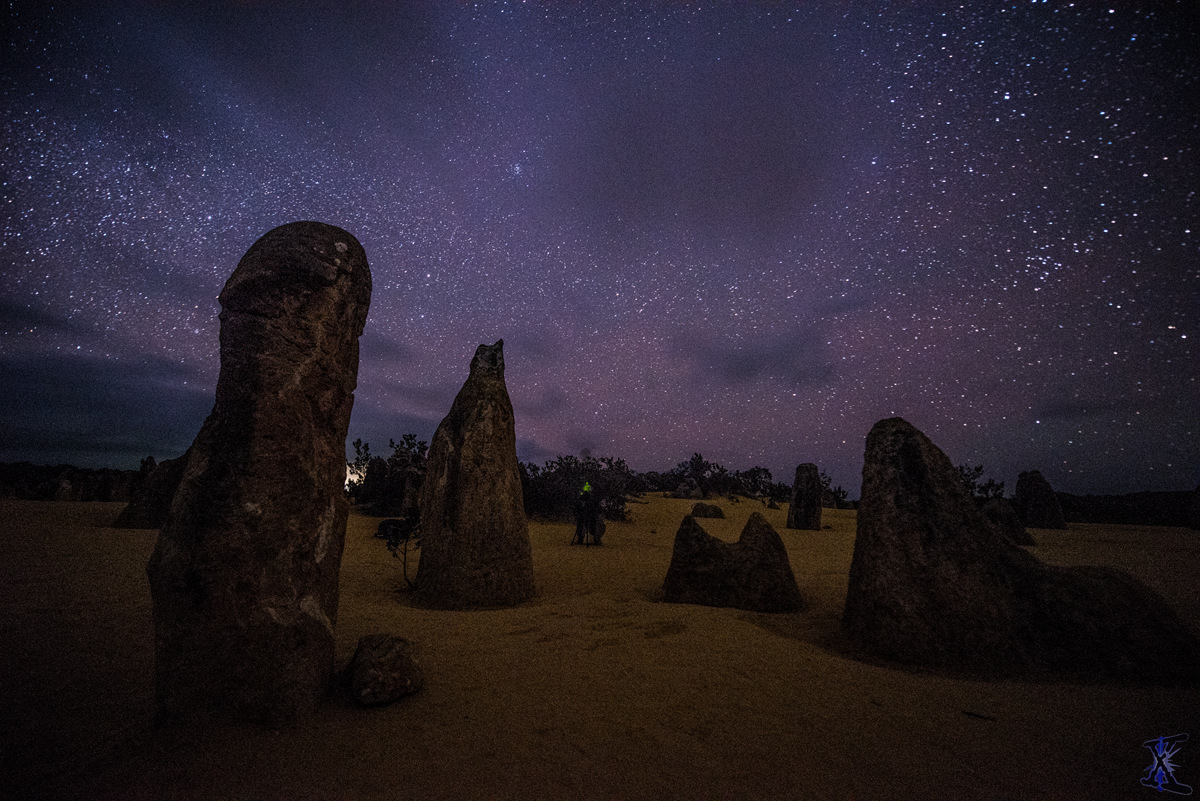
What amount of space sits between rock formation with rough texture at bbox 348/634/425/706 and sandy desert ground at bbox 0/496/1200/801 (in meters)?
0.10

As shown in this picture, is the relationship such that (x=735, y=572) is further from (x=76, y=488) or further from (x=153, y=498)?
(x=76, y=488)

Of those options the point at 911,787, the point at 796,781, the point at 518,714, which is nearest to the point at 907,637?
the point at 911,787

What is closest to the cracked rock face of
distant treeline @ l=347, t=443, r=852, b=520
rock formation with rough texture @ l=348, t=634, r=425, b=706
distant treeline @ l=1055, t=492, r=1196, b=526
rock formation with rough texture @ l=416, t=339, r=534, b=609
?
rock formation with rough texture @ l=348, t=634, r=425, b=706

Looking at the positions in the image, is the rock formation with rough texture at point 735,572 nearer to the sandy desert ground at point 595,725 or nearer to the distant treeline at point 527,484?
the sandy desert ground at point 595,725

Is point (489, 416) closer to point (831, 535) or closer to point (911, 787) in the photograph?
point (911, 787)

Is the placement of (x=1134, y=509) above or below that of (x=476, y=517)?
below

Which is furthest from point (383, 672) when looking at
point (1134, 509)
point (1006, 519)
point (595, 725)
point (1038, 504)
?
point (1134, 509)

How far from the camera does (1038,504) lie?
57.8 feet

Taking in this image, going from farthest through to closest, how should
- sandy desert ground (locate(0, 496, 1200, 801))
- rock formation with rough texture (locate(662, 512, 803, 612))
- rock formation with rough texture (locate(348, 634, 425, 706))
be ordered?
rock formation with rough texture (locate(662, 512, 803, 612)), rock formation with rough texture (locate(348, 634, 425, 706)), sandy desert ground (locate(0, 496, 1200, 801))

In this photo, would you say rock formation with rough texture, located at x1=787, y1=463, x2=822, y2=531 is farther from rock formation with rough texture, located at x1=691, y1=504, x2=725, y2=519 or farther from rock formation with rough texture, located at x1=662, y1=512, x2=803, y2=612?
rock formation with rough texture, located at x1=662, y1=512, x2=803, y2=612

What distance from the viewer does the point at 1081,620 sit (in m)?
4.14

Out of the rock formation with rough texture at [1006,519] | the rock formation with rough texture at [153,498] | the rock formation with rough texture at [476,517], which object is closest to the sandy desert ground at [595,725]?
the rock formation with rough texture at [476,517]

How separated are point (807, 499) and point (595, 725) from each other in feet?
51.4

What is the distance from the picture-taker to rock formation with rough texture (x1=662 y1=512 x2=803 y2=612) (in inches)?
239
